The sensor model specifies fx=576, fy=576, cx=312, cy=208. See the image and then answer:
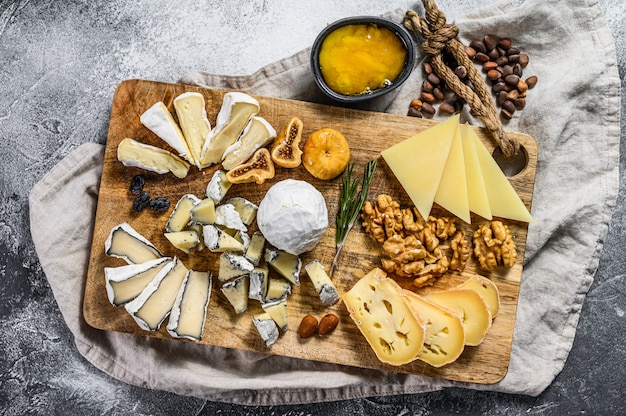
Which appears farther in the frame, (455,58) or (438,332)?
(455,58)

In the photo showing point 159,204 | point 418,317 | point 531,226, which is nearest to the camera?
point 418,317

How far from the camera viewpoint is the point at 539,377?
6.31 ft

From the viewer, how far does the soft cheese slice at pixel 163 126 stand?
5.83 ft

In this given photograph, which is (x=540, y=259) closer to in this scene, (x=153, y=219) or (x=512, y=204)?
(x=512, y=204)

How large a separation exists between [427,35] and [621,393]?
139 cm

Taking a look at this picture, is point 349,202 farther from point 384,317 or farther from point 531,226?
point 531,226

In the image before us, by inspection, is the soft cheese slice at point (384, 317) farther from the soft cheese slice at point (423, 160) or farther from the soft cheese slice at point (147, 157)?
the soft cheese slice at point (147, 157)

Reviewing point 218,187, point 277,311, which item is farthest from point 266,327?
point 218,187

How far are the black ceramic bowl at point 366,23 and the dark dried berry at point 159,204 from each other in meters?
0.60

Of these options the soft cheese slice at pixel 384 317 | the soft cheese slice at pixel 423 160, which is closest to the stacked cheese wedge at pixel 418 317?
the soft cheese slice at pixel 384 317

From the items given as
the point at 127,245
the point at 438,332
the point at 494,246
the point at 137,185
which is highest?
the point at 137,185

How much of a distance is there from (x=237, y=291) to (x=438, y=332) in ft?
2.05

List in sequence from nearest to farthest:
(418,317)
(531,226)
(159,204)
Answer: (418,317), (159,204), (531,226)

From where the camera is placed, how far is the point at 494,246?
178 centimetres
